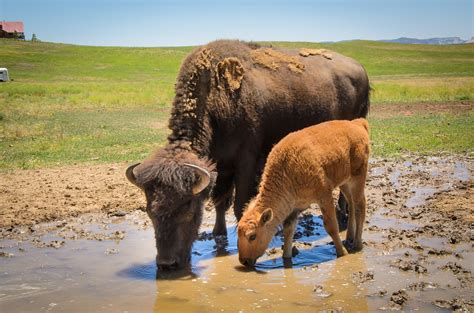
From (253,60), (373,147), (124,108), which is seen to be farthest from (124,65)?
(253,60)

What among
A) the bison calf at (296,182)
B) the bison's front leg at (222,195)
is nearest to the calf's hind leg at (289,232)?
the bison calf at (296,182)

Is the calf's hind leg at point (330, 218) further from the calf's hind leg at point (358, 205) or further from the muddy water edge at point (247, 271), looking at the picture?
the calf's hind leg at point (358, 205)

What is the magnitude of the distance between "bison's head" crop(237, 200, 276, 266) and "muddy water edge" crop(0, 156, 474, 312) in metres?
0.25

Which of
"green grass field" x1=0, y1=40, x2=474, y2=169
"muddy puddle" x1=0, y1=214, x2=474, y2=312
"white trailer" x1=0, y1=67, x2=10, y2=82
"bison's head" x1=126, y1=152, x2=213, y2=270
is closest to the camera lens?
"muddy puddle" x1=0, y1=214, x2=474, y2=312

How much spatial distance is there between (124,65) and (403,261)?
77.6 metres

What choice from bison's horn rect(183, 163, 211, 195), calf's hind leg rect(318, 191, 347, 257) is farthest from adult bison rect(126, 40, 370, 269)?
calf's hind leg rect(318, 191, 347, 257)

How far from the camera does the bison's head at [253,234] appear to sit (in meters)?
8.07

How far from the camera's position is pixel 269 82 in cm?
1022

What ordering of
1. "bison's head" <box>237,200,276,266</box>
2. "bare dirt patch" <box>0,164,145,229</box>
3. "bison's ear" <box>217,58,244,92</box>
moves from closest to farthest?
"bison's head" <box>237,200,276,266</box>, "bison's ear" <box>217,58,244,92</box>, "bare dirt patch" <box>0,164,145,229</box>

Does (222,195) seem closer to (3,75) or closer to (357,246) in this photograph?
(357,246)

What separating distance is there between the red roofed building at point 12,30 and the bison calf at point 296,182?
4454 inches

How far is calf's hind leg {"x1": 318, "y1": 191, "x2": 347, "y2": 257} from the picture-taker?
8500mm

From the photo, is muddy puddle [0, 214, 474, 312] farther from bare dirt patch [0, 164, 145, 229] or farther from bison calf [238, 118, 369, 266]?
bare dirt patch [0, 164, 145, 229]

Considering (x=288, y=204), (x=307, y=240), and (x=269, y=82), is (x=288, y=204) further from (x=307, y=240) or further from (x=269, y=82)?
(x=269, y=82)
